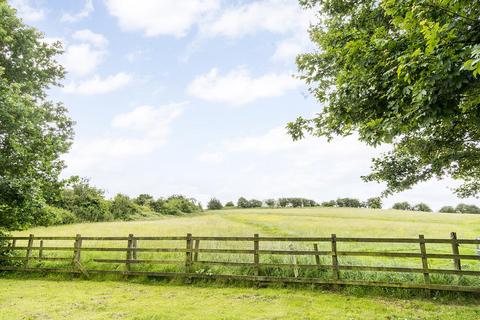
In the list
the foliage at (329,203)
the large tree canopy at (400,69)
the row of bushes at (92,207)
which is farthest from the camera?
the foliage at (329,203)

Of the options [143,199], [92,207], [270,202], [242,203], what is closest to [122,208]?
[92,207]

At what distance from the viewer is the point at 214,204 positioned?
109812 mm

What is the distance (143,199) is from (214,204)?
33.3 m

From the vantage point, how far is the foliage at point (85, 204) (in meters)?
51.5

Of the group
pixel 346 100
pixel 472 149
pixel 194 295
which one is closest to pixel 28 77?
pixel 194 295

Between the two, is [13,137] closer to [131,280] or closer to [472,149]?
[131,280]

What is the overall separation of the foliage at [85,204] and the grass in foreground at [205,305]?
44.6 meters

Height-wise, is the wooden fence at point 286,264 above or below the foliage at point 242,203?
below

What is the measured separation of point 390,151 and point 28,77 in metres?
20.8

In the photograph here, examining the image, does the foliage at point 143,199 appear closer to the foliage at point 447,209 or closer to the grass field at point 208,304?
the grass field at point 208,304

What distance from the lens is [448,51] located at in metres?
5.00

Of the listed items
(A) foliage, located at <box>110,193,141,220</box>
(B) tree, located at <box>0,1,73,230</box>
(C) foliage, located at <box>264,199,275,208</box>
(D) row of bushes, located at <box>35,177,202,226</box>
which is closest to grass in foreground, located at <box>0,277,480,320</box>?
(B) tree, located at <box>0,1,73,230</box>

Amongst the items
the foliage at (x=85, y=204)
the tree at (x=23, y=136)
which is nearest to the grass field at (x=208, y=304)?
the tree at (x=23, y=136)

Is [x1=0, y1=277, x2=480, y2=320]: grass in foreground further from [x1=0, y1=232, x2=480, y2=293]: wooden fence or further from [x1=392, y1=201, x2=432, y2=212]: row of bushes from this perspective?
[x1=392, y1=201, x2=432, y2=212]: row of bushes
